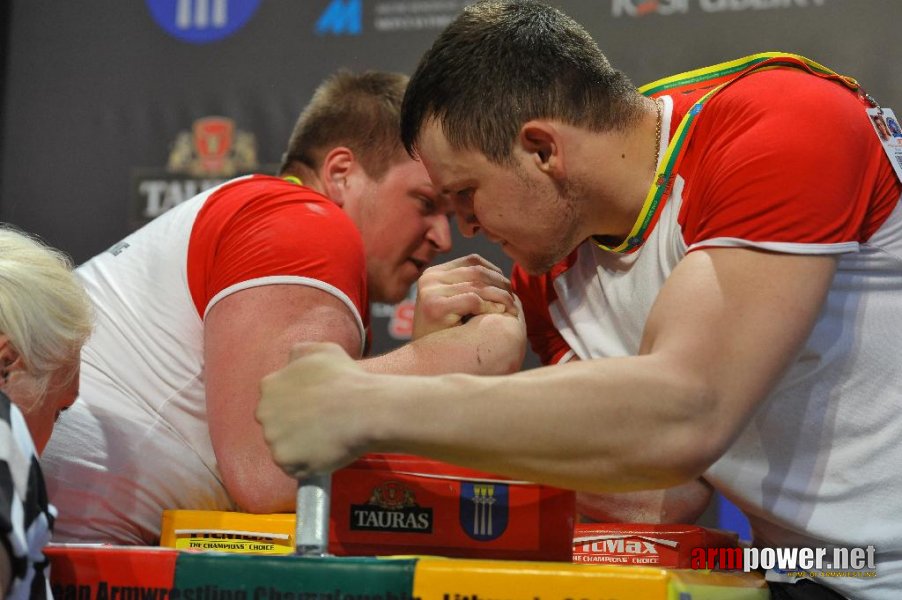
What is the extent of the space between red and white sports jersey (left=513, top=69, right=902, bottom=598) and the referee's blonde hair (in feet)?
2.28

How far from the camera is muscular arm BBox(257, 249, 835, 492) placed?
867 millimetres

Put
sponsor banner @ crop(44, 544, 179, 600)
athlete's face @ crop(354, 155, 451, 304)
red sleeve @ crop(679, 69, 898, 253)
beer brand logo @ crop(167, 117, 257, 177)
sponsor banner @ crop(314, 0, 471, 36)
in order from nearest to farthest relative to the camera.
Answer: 1. sponsor banner @ crop(44, 544, 179, 600)
2. red sleeve @ crop(679, 69, 898, 253)
3. athlete's face @ crop(354, 155, 451, 304)
4. sponsor banner @ crop(314, 0, 471, 36)
5. beer brand logo @ crop(167, 117, 257, 177)

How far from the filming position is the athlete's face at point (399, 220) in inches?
76.9

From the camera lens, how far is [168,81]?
2.62 m

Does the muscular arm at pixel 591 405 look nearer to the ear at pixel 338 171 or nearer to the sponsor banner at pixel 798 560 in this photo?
the sponsor banner at pixel 798 560

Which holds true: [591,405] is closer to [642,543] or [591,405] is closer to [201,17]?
[642,543]

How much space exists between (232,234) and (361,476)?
2.04 feet

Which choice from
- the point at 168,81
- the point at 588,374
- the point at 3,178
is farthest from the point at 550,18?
the point at 3,178

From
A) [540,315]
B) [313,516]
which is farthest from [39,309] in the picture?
[540,315]

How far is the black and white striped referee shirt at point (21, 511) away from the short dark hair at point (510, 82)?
631mm

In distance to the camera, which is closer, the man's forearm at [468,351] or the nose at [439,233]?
the man's forearm at [468,351]

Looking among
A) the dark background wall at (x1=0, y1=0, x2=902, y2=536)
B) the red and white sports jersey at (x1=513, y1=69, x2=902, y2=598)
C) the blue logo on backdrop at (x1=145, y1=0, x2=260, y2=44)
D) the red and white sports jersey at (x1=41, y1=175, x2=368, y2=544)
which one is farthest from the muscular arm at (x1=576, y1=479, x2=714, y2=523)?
the blue logo on backdrop at (x1=145, y1=0, x2=260, y2=44)

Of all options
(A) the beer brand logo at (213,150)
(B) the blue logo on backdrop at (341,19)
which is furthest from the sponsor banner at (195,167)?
(B) the blue logo on backdrop at (341,19)

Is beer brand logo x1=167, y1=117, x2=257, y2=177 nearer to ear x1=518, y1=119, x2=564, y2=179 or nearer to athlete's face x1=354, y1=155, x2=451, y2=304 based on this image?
athlete's face x1=354, y1=155, x2=451, y2=304
